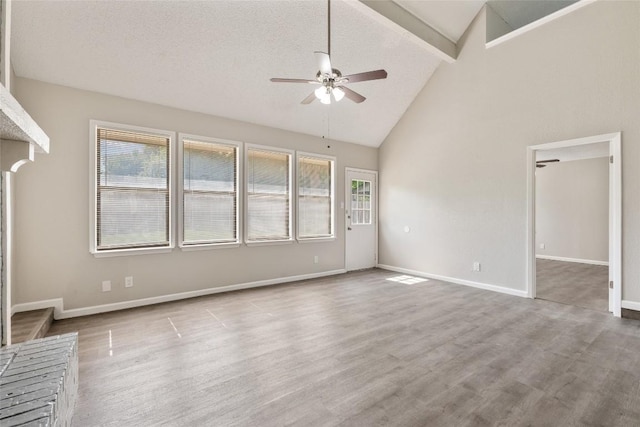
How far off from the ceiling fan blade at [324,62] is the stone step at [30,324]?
11.9 ft

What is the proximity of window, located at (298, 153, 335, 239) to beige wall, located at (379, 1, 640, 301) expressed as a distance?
1.42 m

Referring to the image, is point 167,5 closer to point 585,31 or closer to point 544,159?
point 585,31

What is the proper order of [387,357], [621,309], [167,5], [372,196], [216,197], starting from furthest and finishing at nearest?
[372,196] < [216,197] < [621,309] < [167,5] < [387,357]

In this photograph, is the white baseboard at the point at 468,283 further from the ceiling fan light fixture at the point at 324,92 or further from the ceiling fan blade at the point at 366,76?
the ceiling fan light fixture at the point at 324,92

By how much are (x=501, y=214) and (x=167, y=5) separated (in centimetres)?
526

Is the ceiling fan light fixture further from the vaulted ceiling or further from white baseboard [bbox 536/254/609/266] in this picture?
white baseboard [bbox 536/254/609/266]

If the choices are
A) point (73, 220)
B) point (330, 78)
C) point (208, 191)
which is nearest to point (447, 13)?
point (330, 78)

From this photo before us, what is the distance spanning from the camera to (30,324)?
9.68 feet

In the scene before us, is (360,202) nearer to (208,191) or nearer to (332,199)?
(332,199)

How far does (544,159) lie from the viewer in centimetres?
707

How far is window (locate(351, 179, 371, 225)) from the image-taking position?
647 cm

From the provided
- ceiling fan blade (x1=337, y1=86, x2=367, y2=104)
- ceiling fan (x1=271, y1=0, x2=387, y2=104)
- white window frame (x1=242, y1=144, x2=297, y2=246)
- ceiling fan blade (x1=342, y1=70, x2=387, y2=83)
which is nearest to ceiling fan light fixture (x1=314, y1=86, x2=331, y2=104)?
ceiling fan (x1=271, y1=0, x2=387, y2=104)

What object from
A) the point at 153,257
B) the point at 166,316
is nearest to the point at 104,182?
the point at 153,257

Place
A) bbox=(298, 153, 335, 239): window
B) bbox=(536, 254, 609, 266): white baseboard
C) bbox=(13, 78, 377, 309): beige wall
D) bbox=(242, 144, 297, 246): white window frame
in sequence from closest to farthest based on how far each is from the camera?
bbox=(13, 78, 377, 309): beige wall
bbox=(242, 144, 297, 246): white window frame
bbox=(298, 153, 335, 239): window
bbox=(536, 254, 609, 266): white baseboard
